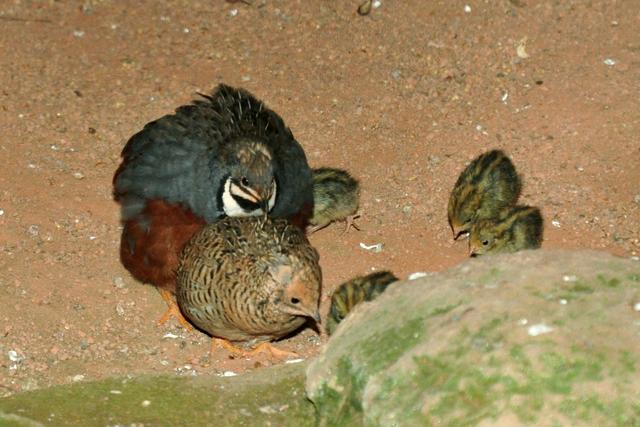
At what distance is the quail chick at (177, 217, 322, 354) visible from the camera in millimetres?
5398

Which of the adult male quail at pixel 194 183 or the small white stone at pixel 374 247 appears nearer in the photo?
the adult male quail at pixel 194 183

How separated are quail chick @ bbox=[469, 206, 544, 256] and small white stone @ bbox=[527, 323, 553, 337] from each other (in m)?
2.19

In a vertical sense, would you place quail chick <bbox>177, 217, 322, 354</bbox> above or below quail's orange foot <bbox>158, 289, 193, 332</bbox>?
above

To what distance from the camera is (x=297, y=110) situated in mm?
8062

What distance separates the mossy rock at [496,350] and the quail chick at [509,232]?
5.29 ft

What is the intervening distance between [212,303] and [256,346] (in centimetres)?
70

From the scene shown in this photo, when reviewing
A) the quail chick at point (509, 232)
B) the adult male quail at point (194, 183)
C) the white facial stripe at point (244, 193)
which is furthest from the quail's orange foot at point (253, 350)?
the quail chick at point (509, 232)

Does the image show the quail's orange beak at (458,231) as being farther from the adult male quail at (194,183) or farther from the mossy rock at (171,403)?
the mossy rock at (171,403)

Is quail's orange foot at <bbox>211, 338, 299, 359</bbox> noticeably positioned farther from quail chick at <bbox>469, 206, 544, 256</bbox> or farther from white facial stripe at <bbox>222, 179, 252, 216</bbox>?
quail chick at <bbox>469, 206, 544, 256</bbox>

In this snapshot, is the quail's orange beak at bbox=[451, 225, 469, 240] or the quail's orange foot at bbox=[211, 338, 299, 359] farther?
the quail's orange beak at bbox=[451, 225, 469, 240]

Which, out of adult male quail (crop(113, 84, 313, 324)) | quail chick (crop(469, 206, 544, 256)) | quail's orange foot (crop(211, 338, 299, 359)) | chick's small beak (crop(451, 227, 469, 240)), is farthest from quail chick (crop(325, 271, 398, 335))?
chick's small beak (crop(451, 227, 469, 240))

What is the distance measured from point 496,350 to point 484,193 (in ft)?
9.07

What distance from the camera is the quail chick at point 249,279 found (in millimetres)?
5398

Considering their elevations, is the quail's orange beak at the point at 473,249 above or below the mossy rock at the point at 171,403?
above
